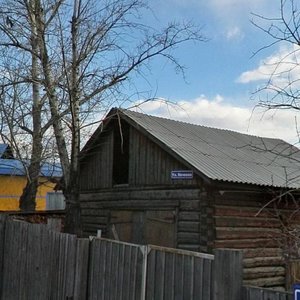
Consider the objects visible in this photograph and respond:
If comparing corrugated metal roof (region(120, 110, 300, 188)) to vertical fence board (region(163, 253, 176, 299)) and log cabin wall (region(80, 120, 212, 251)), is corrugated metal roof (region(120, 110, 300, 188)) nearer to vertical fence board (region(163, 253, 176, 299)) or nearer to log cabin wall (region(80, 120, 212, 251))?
log cabin wall (region(80, 120, 212, 251))

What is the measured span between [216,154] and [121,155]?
3157 millimetres

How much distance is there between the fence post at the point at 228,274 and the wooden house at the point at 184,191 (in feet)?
22.2

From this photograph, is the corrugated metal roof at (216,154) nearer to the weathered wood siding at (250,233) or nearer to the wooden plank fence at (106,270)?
the weathered wood siding at (250,233)

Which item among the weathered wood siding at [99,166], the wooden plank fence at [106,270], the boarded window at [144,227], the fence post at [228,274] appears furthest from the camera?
the weathered wood siding at [99,166]

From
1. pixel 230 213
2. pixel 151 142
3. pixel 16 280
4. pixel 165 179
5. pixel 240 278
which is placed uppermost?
pixel 151 142

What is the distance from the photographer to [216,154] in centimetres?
1508

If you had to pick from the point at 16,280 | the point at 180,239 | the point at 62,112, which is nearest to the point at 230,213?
the point at 180,239

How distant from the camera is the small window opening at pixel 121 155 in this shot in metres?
16.2

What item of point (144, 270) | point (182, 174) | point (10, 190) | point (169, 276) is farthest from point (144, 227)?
point (10, 190)

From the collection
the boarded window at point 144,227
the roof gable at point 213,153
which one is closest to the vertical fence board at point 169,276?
the roof gable at point 213,153

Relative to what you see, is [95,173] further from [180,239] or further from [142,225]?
[180,239]

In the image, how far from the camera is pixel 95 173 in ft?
56.6

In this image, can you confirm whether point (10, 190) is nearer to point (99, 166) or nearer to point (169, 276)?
point (99, 166)

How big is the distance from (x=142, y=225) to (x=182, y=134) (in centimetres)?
320
